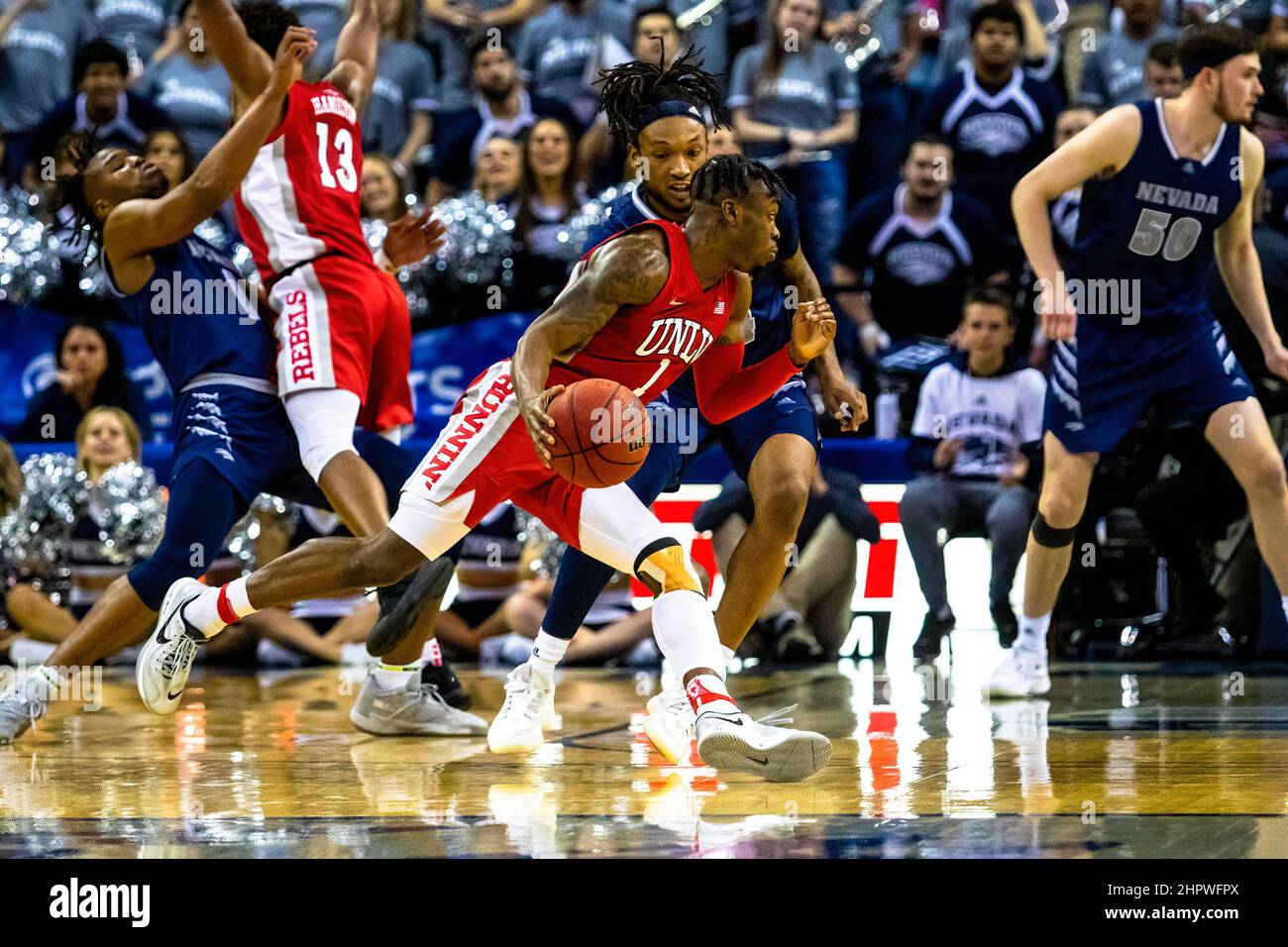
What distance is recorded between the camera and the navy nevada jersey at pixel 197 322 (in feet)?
17.5

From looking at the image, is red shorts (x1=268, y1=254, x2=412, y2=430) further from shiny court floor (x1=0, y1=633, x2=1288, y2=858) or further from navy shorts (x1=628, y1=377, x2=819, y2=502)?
shiny court floor (x1=0, y1=633, x2=1288, y2=858)

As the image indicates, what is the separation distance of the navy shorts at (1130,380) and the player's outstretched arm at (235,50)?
9.22ft

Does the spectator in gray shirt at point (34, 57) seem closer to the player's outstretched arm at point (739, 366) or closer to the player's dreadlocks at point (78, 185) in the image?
the player's dreadlocks at point (78, 185)

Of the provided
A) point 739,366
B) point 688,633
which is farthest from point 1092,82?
point 688,633

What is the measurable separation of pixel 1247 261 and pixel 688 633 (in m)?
2.82

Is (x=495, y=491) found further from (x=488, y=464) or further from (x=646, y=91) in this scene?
(x=646, y=91)

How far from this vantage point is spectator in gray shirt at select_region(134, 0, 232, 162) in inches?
341

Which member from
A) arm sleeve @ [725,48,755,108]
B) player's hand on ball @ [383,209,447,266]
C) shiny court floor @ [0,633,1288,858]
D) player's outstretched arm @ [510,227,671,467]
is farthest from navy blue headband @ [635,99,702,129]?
arm sleeve @ [725,48,755,108]

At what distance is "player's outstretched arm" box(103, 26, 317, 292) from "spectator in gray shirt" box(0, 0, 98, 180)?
4181 mm

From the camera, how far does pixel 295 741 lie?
5133mm

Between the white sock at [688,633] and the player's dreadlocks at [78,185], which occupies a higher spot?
the player's dreadlocks at [78,185]

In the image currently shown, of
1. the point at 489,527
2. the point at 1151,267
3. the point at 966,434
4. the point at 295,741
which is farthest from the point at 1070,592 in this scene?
the point at 295,741

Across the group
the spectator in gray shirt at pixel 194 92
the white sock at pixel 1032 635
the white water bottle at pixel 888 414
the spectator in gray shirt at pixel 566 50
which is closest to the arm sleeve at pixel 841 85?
the spectator in gray shirt at pixel 566 50
